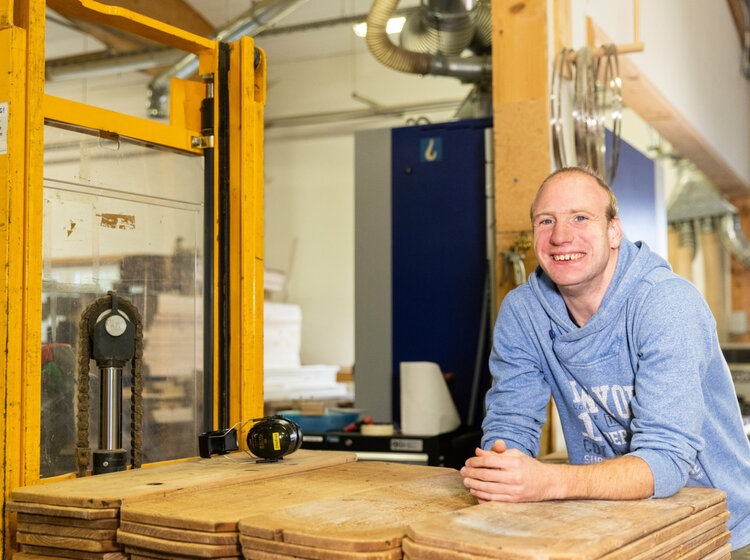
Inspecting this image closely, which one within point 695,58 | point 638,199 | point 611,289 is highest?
point 695,58

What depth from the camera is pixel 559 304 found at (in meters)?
2.05

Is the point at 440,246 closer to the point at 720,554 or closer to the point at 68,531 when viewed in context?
the point at 720,554

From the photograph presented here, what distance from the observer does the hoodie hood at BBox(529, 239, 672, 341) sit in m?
1.88

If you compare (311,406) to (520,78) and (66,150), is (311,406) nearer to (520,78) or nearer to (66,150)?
(520,78)

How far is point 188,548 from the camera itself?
1363mm

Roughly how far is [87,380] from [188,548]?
676mm

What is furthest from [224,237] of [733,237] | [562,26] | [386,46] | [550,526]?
[733,237]

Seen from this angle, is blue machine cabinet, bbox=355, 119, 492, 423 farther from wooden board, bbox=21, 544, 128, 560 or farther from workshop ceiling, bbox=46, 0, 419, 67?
workshop ceiling, bbox=46, 0, 419, 67

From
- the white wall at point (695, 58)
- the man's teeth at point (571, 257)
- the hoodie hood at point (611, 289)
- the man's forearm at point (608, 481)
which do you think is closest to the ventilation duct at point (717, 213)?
the white wall at point (695, 58)

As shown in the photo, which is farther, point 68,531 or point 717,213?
point 717,213

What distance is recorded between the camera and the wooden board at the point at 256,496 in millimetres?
1396

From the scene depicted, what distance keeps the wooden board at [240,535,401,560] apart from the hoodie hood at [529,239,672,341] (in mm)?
865

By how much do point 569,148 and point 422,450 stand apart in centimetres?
133

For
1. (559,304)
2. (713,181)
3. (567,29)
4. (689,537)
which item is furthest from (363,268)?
(713,181)
